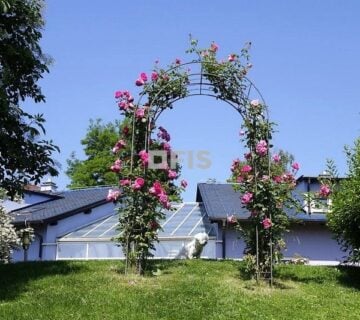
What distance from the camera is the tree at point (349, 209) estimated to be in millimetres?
9398

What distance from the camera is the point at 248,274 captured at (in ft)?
32.3

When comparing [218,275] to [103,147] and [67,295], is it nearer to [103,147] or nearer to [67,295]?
[67,295]

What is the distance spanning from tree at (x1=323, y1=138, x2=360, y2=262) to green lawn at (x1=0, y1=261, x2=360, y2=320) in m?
Result: 0.76

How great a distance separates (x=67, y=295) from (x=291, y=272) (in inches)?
177

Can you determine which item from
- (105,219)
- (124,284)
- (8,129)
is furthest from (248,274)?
(105,219)

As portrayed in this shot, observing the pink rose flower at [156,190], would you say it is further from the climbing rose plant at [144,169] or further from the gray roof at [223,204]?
the gray roof at [223,204]

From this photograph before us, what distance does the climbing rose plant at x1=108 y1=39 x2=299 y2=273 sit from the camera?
9555 mm

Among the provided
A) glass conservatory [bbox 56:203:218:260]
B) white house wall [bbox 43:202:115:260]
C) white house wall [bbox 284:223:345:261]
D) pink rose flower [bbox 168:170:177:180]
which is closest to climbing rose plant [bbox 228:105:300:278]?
pink rose flower [bbox 168:170:177:180]

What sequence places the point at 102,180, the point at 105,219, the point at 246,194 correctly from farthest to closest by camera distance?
the point at 102,180 → the point at 105,219 → the point at 246,194

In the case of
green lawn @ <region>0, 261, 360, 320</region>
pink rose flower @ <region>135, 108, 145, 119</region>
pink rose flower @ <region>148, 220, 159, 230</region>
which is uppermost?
pink rose flower @ <region>135, 108, 145, 119</region>

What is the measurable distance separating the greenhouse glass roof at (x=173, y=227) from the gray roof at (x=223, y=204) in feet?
2.88

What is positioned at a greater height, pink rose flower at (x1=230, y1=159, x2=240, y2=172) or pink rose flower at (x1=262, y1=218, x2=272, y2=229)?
pink rose flower at (x1=230, y1=159, x2=240, y2=172)

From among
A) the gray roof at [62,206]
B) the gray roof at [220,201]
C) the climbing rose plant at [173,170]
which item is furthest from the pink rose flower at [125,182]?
the gray roof at [62,206]

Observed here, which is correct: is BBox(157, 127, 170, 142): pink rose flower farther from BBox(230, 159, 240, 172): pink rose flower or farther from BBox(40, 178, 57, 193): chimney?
BBox(40, 178, 57, 193): chimney
